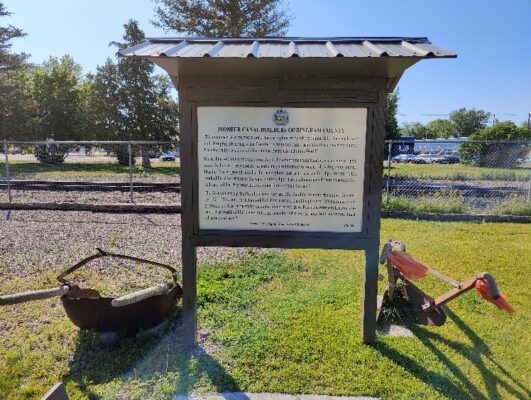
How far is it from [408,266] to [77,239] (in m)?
6.05

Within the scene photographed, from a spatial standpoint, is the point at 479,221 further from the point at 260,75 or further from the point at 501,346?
the point at 260,75

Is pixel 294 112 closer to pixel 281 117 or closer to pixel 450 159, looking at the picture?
pixel 281 117

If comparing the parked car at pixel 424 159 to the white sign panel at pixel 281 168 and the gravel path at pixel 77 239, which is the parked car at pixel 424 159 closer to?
the gravel path at pixel 77 239

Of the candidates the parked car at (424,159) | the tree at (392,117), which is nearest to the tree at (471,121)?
the parked car at (424,159)

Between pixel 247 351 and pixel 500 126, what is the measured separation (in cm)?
4118

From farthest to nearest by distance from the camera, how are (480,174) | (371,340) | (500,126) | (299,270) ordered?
(500,126)
(480,174)
(299,270)
(371,340)

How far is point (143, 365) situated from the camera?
10.7 feet

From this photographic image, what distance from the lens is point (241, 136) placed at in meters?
3.40

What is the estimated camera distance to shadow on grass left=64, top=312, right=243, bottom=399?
300 cm

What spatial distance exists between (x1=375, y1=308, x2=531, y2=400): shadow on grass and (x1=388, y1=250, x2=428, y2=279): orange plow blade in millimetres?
664

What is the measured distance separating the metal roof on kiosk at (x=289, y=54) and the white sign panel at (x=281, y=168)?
1.16 feet

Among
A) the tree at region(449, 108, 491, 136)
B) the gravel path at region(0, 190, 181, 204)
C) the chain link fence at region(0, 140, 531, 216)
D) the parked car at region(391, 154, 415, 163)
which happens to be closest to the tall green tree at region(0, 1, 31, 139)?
the chain link fence at region(0, 140, 531, 216)

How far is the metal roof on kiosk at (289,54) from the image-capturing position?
2771mm

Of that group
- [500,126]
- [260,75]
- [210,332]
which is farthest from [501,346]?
[500,126]
